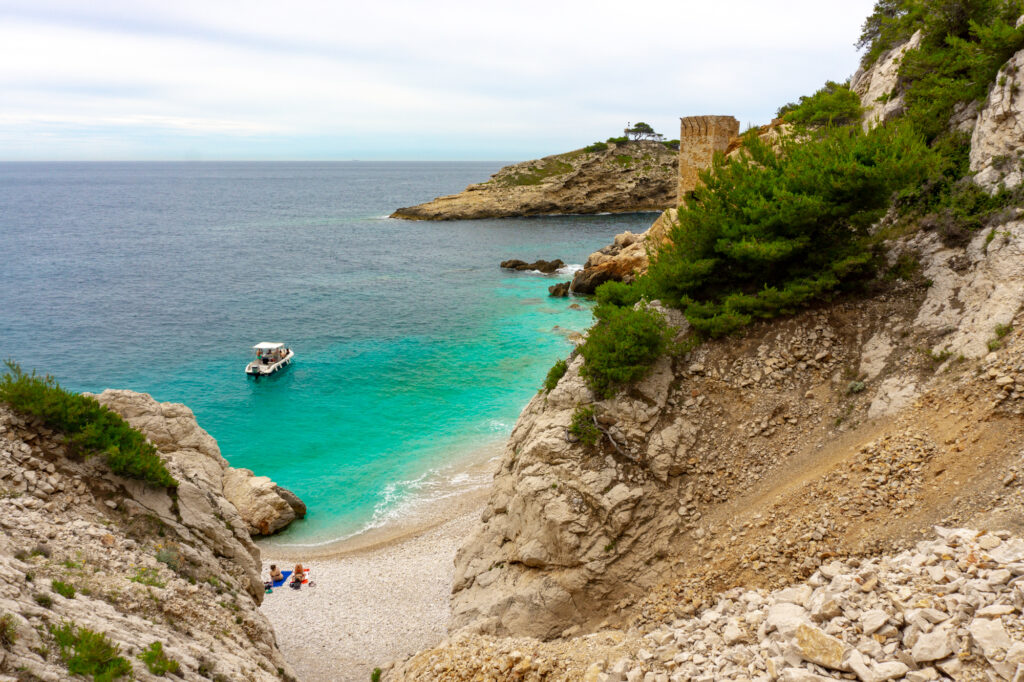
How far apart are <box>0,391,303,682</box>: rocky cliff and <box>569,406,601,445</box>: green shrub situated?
7.20 m

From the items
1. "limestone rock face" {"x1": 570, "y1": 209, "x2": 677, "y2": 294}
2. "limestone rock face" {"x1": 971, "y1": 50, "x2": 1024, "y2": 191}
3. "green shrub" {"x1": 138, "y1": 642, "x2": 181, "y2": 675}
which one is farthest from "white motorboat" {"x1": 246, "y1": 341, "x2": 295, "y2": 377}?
"limestone rock face" {"x1": 971, "y1": 50, "x2": 1024, "y2": 191}

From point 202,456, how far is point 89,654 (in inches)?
577

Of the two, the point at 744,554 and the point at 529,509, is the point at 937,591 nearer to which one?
Result: the point at 744,554

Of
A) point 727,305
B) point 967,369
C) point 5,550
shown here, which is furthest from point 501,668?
point 967,369

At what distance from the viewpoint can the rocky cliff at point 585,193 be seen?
330ft

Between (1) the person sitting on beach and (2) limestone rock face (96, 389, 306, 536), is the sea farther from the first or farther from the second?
(1) the person sitting on beach

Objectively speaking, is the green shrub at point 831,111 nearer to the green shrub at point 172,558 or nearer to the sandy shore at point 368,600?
the sandy shore at point 368,600

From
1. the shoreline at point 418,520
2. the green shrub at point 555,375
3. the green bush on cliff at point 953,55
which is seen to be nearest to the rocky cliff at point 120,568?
the green shrub at point 555,375

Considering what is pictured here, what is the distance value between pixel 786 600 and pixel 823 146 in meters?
10.3

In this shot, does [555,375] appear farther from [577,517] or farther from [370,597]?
[370,597]

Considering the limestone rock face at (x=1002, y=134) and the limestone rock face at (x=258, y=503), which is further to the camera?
the limestone rock face at (x=258, y=503)

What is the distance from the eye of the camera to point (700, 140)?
28.0 meters

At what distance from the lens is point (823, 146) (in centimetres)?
1393

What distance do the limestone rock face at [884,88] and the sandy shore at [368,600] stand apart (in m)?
18.1
